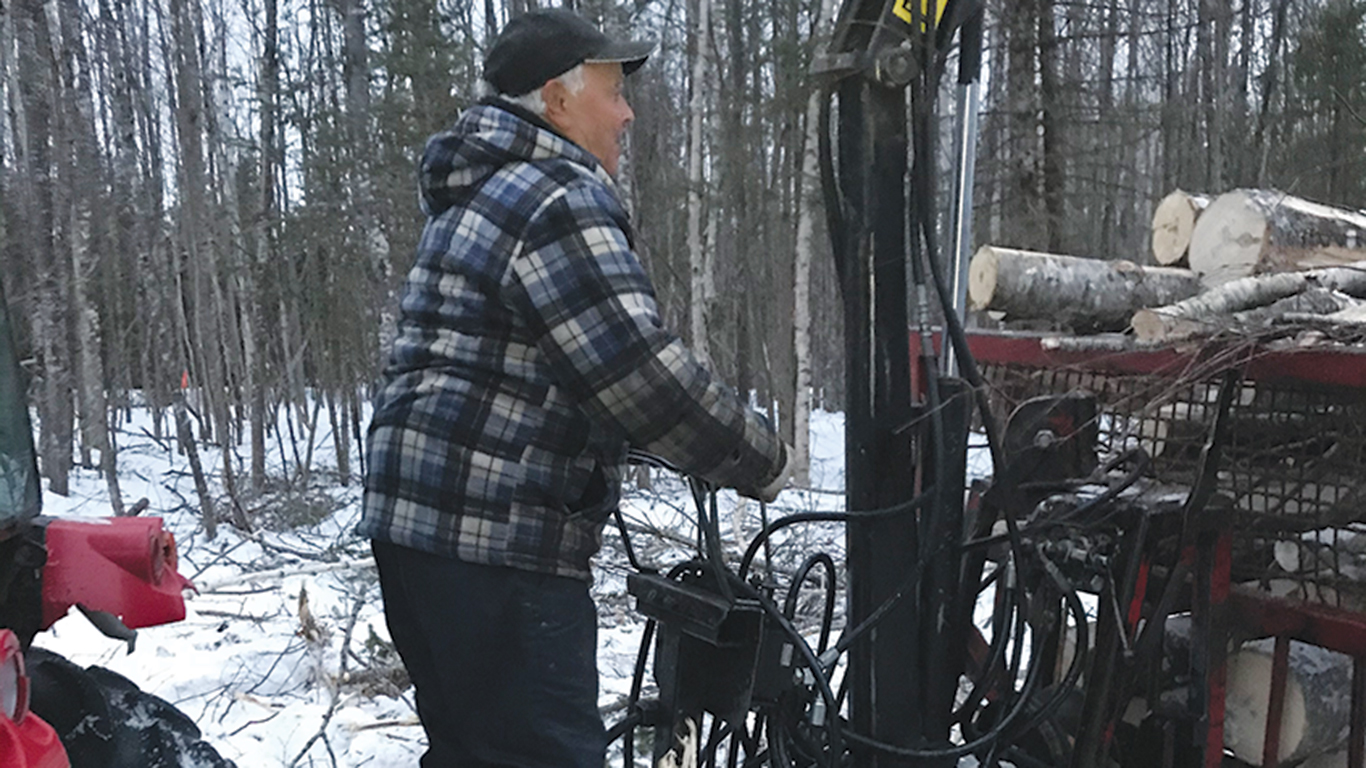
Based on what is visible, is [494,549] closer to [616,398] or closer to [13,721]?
[616,398]

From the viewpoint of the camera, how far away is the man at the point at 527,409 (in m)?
1.93

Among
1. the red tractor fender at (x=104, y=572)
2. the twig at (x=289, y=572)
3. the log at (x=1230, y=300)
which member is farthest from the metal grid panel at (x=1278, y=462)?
the twig at (x=289, y=572)

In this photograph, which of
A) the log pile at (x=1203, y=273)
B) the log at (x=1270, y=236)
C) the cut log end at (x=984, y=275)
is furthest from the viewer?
the log at (x=1270, y=236)

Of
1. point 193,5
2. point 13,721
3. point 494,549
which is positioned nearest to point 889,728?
point 494,549

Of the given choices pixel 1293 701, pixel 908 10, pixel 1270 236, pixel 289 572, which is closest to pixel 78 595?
pixel 908 10

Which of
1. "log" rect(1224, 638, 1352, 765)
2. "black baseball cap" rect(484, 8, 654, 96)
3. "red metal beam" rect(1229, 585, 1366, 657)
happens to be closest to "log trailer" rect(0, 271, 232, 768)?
"black baseball cap" rect(484, 8, 654, 96)

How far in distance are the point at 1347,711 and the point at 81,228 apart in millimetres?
11803

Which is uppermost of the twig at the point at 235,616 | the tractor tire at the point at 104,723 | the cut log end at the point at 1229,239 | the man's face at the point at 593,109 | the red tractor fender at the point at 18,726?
the man's face at the point at 593,109

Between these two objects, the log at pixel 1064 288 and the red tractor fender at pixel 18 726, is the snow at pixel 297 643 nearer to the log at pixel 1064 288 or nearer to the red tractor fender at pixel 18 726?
the log at pixel 1064 288

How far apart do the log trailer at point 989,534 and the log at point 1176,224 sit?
6.65ft

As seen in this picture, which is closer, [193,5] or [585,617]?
[585,617]

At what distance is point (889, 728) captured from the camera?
228 cm

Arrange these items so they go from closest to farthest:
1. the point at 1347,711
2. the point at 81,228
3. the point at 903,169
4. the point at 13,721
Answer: the point at 13,721 < the point at 903,169 < the point at 1347,711 < the point at 81,228

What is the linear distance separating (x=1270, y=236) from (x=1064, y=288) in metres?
0.93
